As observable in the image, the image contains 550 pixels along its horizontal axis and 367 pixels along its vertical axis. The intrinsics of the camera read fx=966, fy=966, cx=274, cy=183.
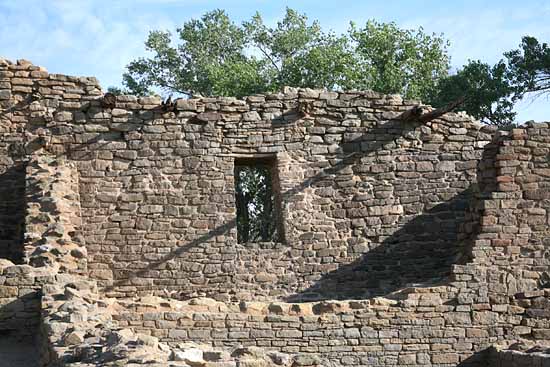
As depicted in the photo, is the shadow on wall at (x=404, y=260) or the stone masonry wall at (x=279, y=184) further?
the shadow on wall at (x=404, y=260)

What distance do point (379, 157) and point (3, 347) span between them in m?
6.53

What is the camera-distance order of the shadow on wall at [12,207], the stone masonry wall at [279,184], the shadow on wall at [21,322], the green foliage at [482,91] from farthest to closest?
the green foliage at [482,91] < the shadow on wall at [12,207] < the stone masonry wall at [279,184] < the shadow on wall at [21,322]

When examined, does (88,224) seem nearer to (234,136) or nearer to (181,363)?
(234,136)

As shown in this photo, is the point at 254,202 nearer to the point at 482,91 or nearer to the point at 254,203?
the point at 254,203

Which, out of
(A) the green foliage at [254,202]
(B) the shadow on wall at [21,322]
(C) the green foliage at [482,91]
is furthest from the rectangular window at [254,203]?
(B) the shadow on wall at [21,322]

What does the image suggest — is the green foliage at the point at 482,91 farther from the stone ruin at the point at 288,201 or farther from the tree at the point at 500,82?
the stone ruin at the point at 288,201

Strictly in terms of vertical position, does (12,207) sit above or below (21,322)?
above

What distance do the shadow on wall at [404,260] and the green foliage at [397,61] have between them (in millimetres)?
11377

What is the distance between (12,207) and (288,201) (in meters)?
4.11

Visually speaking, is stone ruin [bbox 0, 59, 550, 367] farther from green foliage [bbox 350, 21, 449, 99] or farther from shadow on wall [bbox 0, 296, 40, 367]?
green foliage [bbox 350, 21, 449, 99]

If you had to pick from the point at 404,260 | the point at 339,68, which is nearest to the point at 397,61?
the point at 339,68

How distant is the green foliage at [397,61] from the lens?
26062 millimetres

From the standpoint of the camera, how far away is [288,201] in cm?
1447

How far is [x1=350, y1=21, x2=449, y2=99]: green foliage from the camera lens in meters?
26.1
